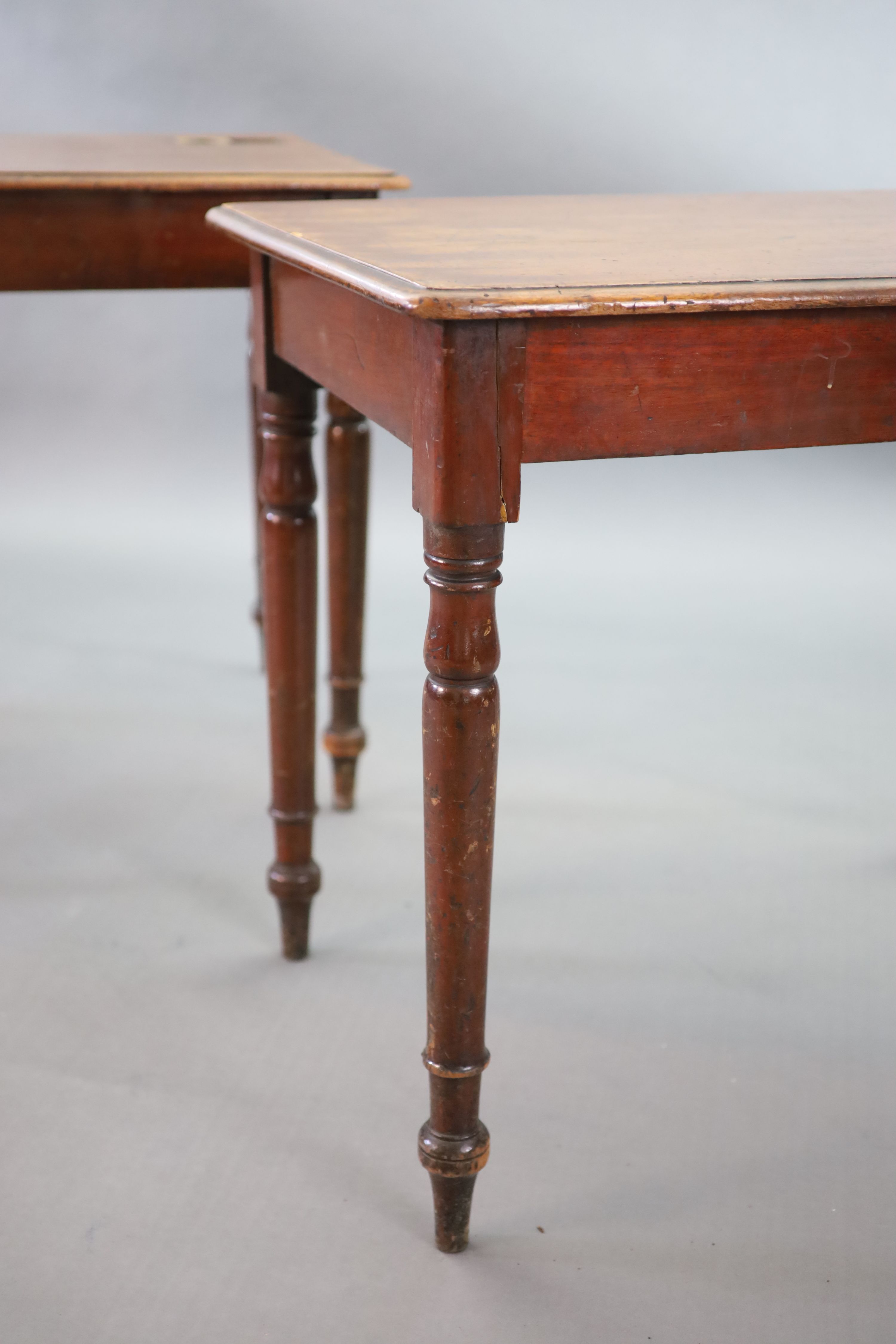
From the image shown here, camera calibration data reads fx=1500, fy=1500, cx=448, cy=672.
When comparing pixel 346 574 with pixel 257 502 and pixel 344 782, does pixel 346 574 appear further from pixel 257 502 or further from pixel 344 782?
pixel 257 502

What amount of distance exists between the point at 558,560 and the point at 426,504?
6.91 ft

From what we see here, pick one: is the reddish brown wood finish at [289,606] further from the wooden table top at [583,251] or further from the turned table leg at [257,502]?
the turned table leg at [257,502]

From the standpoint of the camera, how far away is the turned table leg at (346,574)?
6.31 ft

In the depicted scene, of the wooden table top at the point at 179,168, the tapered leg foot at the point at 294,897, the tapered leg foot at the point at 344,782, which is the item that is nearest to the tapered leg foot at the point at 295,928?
the tapered leg foot at the point at 294,897

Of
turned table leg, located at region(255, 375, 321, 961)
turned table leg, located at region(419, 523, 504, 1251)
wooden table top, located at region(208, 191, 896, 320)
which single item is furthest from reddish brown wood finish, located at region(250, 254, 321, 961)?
turned table leg, located at region(419, 523, 504, 1251)

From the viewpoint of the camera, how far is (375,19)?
339 centimetres

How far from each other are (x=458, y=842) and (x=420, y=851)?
0.84 m

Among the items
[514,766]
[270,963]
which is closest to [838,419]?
[270,963]

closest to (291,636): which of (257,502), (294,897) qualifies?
(294,897)

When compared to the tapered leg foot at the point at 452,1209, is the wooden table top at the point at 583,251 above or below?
above

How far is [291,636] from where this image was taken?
160cm

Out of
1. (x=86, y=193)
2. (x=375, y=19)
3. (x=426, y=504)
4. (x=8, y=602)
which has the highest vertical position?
(x=375, y=19)

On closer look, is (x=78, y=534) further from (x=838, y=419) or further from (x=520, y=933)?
(x=838, y=419)

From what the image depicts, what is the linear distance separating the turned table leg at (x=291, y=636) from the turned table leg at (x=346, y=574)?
31 cm
